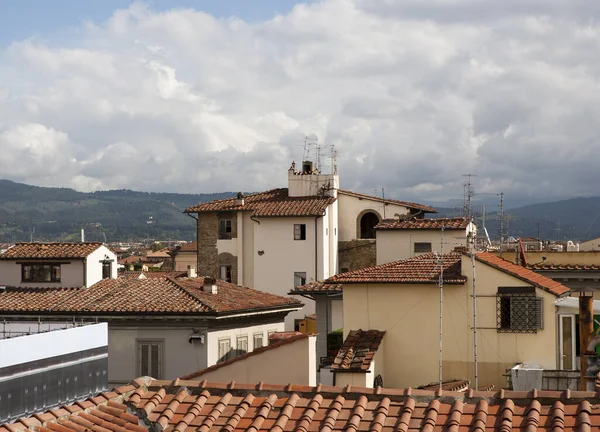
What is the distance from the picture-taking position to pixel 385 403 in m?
11.9

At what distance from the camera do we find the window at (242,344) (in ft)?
121

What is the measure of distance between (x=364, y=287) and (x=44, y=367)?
1463cm

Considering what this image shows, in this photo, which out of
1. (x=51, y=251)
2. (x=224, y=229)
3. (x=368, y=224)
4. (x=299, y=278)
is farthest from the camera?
(x=368, y=224)

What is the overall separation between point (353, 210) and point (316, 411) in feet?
192

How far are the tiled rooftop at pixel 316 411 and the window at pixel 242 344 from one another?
947 inches

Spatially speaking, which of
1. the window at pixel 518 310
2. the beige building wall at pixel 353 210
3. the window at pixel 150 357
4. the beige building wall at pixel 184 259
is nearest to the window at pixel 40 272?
the window at pixel 150 357

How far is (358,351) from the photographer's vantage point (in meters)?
26.4

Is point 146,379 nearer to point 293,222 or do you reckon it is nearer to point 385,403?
point 385,403

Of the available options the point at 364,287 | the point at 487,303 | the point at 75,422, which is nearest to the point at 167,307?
the point at 364,287

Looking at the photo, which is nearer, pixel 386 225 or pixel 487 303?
pixel 487 303

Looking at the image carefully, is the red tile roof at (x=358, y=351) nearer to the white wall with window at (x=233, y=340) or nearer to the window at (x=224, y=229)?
the white wall with window at (x=233, y=340)

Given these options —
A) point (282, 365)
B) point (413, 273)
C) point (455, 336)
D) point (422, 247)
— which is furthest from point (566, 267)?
point (282, 365)

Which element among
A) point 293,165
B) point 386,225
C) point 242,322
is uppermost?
point 293,165

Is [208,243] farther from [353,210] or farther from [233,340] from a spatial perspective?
[233,340]
